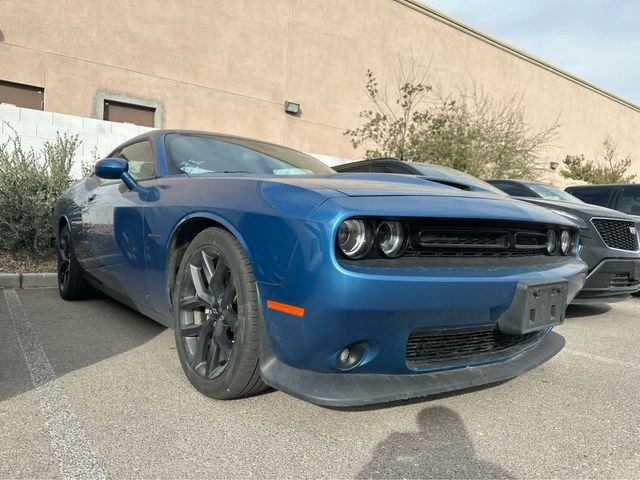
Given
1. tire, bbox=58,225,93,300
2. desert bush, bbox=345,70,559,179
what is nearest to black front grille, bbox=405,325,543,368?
tire, bbox=58,225,93,300

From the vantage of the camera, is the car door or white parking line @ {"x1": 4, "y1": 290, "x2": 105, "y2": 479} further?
the car door

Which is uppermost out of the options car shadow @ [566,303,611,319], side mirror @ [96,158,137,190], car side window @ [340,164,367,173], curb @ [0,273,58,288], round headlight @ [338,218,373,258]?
car side window @ [340,164,367,173]

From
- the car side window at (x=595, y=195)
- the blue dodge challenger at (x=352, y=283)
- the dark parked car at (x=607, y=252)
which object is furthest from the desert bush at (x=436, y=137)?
the blue dodge challenger at (x=352, y=283)

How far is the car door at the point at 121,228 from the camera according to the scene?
286 cm

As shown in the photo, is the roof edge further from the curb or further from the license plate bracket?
the license plate bracket

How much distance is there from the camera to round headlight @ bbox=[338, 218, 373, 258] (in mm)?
1794

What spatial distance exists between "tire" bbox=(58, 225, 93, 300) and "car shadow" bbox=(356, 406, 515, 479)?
3.11 meters

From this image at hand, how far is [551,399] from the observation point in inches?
96.5

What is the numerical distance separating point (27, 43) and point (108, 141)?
3495mm

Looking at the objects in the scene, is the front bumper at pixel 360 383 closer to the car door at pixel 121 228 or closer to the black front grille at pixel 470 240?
the black front grille at pixel 470 240

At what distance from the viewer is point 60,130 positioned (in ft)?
23.2

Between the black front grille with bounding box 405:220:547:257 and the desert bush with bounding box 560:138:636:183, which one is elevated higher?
the desert bush with bounding box 560:138:636:183

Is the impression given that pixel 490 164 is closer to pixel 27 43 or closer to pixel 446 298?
pixel 27 43

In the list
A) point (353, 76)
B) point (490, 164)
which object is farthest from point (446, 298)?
point (353, 76)
